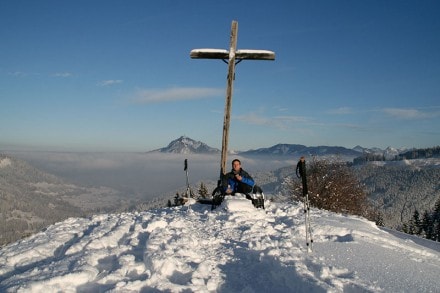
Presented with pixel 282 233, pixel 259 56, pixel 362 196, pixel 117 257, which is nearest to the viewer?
pixel 117 257

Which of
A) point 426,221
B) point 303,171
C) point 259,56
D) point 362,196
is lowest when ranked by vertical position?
point 426,221

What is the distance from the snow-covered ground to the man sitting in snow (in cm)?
295

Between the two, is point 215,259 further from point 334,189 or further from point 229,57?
point 334,189

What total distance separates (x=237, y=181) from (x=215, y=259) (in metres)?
6.84

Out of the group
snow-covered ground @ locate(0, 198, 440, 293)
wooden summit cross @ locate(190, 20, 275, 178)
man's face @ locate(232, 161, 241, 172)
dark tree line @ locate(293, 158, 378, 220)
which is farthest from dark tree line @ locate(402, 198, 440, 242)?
snow-covered ground @ locate(0, 198, 440, 293)

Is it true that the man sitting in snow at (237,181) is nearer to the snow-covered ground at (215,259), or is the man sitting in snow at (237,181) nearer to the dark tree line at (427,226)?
the snow-covered ground at (215,259)

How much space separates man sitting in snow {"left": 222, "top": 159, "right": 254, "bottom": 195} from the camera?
1395 cm

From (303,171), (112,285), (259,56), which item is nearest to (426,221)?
(259,56)

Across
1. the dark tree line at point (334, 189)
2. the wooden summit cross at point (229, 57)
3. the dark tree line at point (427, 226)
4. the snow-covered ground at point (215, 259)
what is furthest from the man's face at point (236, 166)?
the dark tree line at point (427, 226)

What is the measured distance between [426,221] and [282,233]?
5990 cm

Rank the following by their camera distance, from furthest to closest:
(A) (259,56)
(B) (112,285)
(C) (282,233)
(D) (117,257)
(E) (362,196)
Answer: (E) (362,196) < (A) (259,56) < (C) (282,233) < (D) (117,257) < (B) (112,285)

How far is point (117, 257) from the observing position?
24.4ft

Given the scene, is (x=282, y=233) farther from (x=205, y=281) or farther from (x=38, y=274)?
(x=38, y=274)

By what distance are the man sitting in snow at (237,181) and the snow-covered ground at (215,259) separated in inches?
116
